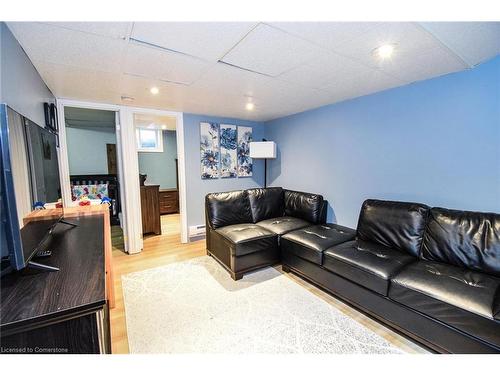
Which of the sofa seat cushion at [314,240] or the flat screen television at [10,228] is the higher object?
the flat screen television at [10,228]

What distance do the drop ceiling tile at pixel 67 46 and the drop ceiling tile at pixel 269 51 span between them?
804 mm

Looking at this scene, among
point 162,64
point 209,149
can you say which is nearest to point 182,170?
point 209,149

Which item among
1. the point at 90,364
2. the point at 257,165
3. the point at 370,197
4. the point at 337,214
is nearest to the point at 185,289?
the point at 90,364

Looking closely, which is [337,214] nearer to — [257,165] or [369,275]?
[369,275]

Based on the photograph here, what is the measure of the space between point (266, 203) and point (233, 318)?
186 centimetres

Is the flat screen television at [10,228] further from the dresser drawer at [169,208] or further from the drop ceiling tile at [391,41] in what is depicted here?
the dresser drawer at [169,208]

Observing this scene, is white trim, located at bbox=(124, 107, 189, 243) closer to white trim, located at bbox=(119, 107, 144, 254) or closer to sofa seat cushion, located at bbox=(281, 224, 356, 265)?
white trim, located at bbox=(119, 107, 144, 254)

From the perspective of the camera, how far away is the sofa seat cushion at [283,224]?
9.43ft

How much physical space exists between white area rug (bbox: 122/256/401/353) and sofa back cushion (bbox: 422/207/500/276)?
0.92m

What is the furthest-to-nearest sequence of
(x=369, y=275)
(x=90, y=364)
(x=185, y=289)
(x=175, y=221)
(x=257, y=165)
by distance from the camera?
(x=175, y=221)
(x=257, y=165)
(x=185, y=289)
(x=369, y=275)
(x=90, y=364)

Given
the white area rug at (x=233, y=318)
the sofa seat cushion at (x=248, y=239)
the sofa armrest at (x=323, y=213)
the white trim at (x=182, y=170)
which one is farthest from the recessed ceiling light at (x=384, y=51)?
the white trim at (x=182, y=170)

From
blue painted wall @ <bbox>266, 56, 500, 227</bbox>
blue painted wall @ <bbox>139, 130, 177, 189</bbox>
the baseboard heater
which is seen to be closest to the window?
blue painted wall @ <bbox>139, 130, 177, 189</bbox>
